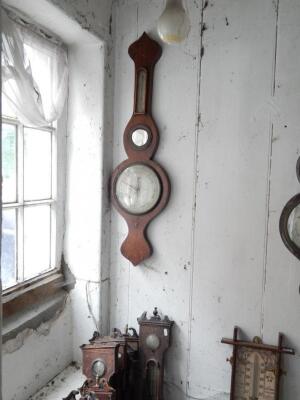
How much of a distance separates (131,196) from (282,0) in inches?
41.7

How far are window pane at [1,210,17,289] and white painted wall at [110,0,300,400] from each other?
1.69 feet

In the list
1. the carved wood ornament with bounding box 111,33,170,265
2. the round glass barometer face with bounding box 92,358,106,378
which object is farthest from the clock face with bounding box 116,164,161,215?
the round glass barometer face with bounding box 92,358,106,378

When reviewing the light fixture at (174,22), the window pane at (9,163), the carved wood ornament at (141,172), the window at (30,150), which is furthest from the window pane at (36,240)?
the light fixture at (174,22)

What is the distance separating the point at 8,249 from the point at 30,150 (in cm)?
44

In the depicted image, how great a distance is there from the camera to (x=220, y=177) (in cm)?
154

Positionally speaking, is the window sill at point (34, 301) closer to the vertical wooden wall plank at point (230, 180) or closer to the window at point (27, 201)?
the window at point (27, 201)

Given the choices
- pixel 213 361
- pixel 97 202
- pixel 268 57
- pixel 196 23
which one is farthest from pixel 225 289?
pixel 196 23

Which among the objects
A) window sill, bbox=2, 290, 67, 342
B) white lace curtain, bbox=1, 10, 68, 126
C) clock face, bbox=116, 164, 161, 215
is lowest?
window sill, bbox=2, 290, 67, 342

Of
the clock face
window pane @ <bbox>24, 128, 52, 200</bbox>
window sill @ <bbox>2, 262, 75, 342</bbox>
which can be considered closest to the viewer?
window sill @ <bbox>2, 262, 75, 342</bbox>

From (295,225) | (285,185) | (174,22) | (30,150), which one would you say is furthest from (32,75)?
(295,225)

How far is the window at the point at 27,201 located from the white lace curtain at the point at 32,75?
0.11 m

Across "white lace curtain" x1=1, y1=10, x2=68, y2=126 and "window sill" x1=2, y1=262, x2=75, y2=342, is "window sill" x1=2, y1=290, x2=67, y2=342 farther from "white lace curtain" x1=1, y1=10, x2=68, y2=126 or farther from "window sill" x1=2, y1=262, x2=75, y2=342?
"white lace curtain" x1=1, y1=10, x2=68, y2=126

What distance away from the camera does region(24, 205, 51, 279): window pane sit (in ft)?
5.10

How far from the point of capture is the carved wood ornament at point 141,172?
1.61 metres
